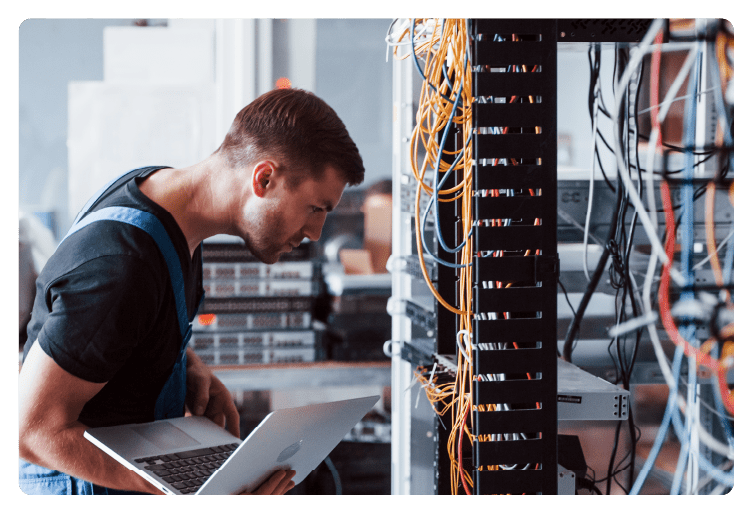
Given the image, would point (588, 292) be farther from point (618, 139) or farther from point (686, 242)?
point (618, 139)

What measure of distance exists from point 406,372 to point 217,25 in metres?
1.26

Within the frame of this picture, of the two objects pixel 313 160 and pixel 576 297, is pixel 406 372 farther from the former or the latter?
pixel 313 160

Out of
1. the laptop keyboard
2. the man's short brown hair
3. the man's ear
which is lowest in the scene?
the laptop keyboard

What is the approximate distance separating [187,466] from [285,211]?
624 millimetres

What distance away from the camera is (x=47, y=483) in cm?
160

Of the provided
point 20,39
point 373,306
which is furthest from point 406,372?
point 20,39

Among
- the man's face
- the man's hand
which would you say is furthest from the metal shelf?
the man's face

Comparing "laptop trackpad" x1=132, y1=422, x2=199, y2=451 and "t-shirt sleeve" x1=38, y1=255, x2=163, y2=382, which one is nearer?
"t-shirt sleeve" x1=38, y1=255, x2=163, y2=382

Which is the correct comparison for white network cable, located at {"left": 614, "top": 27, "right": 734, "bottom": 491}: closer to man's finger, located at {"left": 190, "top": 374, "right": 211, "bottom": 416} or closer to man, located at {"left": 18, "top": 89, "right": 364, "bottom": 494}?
man, located at {"left": 18, "top": 89, "right": 364, "bottom": 494}

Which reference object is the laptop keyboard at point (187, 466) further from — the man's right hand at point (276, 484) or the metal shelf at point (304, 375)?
the metal shelf at point (304, 375)

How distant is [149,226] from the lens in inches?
57.4

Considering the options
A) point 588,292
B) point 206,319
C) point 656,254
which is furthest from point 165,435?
point 656,254

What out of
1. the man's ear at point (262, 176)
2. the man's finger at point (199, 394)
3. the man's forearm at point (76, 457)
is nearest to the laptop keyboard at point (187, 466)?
the man's forearm at point (76, 457)

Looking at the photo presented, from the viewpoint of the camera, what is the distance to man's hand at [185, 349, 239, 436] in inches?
71.3
